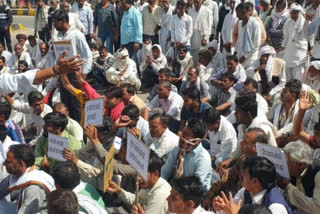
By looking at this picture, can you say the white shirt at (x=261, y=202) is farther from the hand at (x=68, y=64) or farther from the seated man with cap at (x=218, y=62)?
the seated man with cap at (x=218, y=62)

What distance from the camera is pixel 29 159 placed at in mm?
4176

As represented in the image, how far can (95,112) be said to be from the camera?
16.2 feet

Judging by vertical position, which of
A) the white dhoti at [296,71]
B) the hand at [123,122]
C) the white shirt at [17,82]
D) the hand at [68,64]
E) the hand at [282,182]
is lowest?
the white dhoti at [296,71]

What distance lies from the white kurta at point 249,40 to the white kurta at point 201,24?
65.2 inches

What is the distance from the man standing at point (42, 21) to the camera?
37.8 feet

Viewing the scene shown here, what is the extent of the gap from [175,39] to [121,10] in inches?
61.1

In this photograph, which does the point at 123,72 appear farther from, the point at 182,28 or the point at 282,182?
→ the point at 282,182

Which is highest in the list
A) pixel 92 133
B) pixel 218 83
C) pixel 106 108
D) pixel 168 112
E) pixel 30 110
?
pixel 92 133

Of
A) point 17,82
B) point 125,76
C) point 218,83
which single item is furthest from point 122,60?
point 17,82

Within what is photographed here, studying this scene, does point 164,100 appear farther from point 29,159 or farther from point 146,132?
point 29,159

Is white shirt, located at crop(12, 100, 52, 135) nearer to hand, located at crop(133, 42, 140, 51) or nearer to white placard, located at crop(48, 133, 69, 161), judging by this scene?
white placard, located at crop(48, 133, 69, 161)

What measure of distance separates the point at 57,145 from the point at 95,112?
0.47 m

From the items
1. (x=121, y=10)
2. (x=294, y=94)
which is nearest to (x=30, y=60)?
(x=121, y=10)

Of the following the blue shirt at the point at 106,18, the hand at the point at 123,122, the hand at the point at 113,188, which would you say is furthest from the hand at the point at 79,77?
the blue shirt at the point at 106,18
